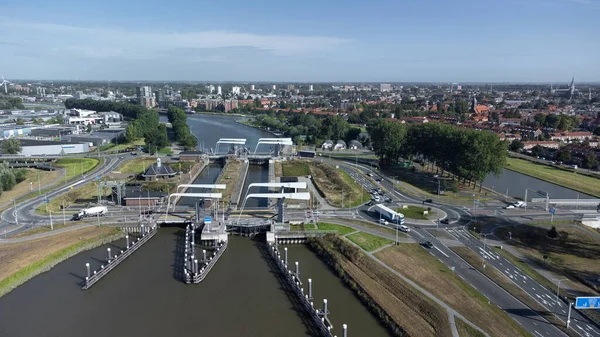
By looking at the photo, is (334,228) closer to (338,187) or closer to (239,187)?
(338,187)

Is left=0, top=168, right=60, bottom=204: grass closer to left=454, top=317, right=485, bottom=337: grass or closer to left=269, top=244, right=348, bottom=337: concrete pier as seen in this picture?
left=269, top=244, right=348, bottom=337: concrete pier

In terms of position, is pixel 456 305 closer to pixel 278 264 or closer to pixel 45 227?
pixel 278 264

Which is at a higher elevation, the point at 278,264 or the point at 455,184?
the point at 455,184

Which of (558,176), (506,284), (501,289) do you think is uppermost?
(558,176)

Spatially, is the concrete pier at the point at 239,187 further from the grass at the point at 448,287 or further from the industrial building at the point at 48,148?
the industrial building at the point at 48,148

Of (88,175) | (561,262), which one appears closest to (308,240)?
(561,262)

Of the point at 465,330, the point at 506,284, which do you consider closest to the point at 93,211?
the point at 465,330

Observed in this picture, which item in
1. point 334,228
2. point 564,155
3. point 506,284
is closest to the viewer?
point 506,284
